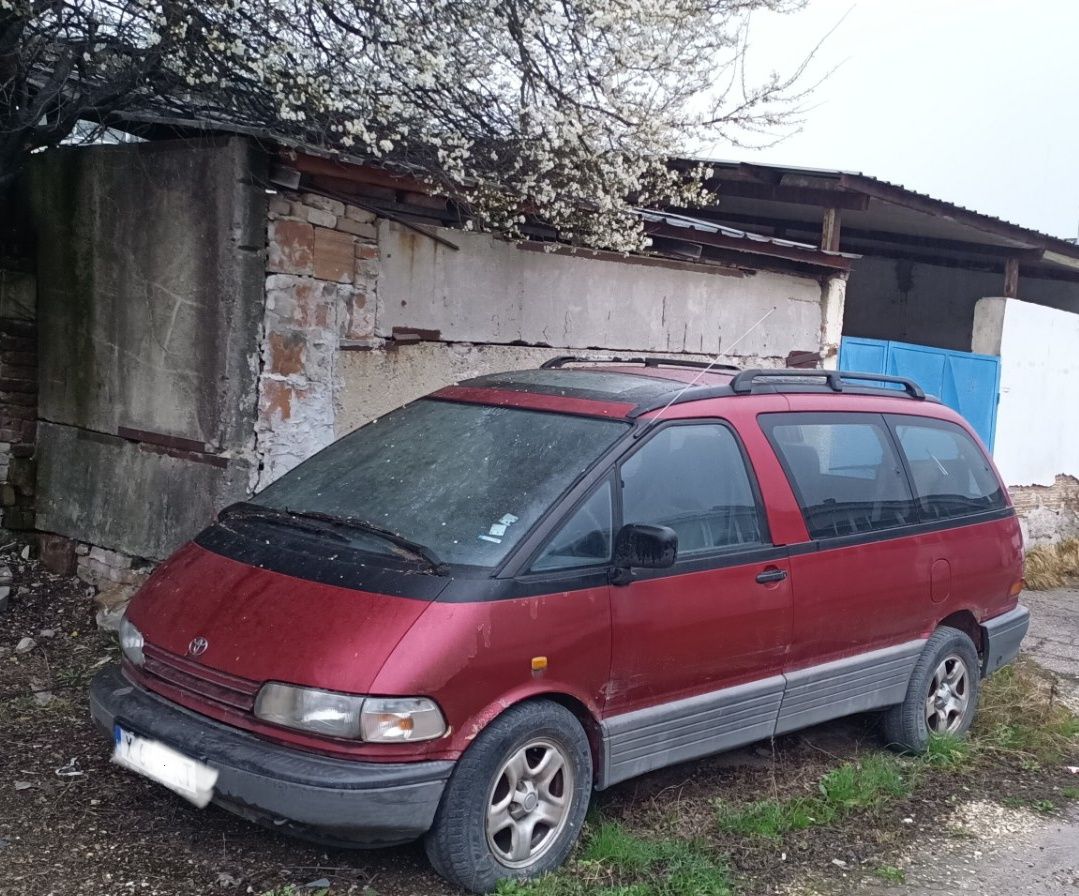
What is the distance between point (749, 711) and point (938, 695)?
5.20ft

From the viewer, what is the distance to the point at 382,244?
248 inches

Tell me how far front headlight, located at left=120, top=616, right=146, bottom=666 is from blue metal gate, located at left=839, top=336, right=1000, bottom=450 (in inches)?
282

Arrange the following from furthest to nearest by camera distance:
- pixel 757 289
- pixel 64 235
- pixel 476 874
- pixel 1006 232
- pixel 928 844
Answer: pixel 1006 232, pixel 757 289, pixel 64 235, pixel 928 844, pixel 476 874

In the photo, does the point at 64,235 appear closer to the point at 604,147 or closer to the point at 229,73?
the point at 229,73

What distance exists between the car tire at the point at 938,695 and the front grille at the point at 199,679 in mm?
3171

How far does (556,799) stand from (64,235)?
5.15 metres

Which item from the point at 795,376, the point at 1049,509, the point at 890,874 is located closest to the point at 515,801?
the point at 890,874

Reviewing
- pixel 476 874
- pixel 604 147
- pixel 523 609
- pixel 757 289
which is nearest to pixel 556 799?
pixel 476 874

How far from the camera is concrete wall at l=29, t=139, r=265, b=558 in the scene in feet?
19.2

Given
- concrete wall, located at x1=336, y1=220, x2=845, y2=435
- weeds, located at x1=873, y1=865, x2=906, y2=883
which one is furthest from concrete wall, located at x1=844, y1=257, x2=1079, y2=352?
weeds, located at x1=873, y1=865, x2=906, y2=883

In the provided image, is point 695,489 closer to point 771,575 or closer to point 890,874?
point 771,575

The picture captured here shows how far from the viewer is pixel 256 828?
3.80 meters

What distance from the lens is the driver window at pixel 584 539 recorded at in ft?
11.9

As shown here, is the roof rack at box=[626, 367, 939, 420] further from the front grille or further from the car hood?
the front grille
